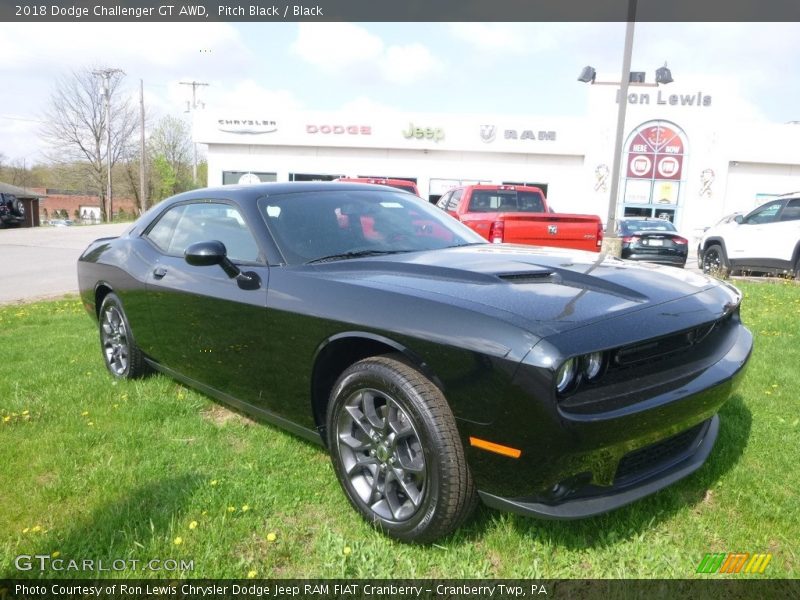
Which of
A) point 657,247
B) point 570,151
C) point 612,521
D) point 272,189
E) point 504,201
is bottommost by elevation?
point 612,521

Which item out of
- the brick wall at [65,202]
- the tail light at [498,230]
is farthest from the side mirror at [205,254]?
the brick wall at [65,202]

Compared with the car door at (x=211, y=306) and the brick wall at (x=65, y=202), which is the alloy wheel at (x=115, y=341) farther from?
the brick wall at (x=65, y=202)

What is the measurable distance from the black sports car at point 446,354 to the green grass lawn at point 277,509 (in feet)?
0.79

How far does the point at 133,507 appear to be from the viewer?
2744 mm

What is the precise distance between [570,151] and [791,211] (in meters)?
19.4

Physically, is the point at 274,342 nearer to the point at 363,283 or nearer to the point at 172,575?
the point at 363,283

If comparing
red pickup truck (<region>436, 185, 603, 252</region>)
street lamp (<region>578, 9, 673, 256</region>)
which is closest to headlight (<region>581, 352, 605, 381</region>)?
red pickup truck (<region>436, 185, 603, 252</region>)

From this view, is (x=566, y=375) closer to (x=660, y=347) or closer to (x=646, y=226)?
(x=660, y=347)

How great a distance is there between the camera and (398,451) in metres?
2.40

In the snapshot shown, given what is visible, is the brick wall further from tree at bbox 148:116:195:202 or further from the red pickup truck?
the red pickup truck

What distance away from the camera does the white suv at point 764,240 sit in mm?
10352

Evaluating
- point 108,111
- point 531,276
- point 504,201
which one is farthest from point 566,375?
point 108,111

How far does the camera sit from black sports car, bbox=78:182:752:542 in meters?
2.03

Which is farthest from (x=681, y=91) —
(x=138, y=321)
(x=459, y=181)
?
(x=138, y=321)
